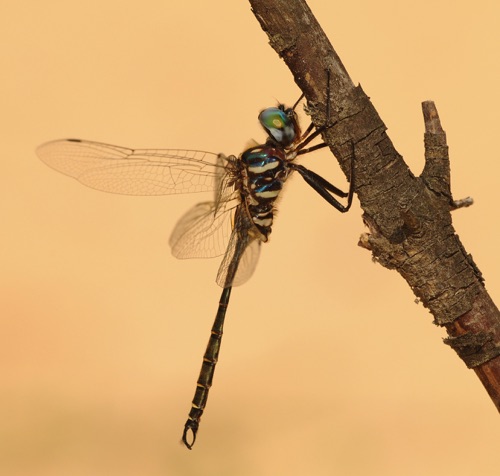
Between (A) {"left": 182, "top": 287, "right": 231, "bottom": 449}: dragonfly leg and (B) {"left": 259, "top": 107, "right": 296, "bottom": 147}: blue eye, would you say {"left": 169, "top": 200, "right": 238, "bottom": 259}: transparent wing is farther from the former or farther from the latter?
(B) {"left": 259, "top": 107, "right": 296, "bottom": 147}: blue eye

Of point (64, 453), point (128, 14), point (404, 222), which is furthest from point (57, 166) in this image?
point (128, 14)

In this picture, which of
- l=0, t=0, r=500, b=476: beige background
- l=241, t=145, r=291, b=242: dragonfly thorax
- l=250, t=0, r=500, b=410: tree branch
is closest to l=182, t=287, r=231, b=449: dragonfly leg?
l=241, t=145, r=291, b=242: dragonfly thorax

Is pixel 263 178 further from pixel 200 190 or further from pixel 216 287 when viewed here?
pixel 216 287

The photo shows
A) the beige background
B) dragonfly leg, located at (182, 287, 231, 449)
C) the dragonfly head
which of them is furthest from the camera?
the beige background

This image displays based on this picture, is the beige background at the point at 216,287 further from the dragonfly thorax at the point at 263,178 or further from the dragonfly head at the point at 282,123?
the dragonfly head at the point at 282,123

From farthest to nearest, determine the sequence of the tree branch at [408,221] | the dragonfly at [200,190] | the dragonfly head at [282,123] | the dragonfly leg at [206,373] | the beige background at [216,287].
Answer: the beige background at [216,287], the dragonfly leg at [206,373], the dragonfly at [200,190], the dragonfly head at [282,123], the tree branch at [408,221]

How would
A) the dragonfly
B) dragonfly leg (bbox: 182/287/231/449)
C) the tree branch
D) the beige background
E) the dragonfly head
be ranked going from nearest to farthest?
the tree branch, the dragonfly head, the dragonfly, dragonfly leg (bbox: 182/287/231/449), the beige background

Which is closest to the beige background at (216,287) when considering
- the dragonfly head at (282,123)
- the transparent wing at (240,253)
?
the transparent wing at (240,253)

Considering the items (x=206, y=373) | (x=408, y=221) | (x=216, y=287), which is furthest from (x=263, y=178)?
(x=216, y=287)
